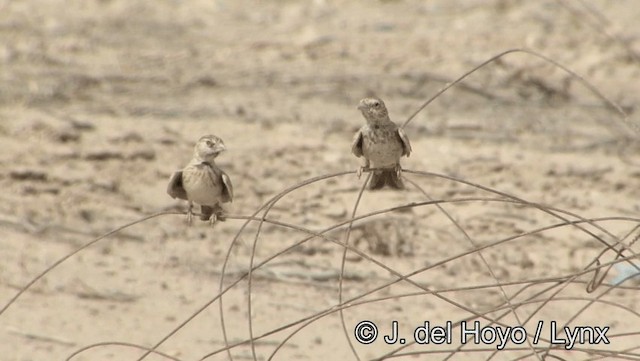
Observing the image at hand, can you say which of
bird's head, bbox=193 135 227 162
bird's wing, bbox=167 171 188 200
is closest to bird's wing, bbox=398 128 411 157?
bird's head, bbox=193 135 227 162

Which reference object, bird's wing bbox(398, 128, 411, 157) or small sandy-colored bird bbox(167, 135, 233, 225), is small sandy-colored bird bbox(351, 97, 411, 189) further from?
small sandy-colored bird bbox(167, 135, 233, 225)

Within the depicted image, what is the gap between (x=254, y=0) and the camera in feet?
39.0

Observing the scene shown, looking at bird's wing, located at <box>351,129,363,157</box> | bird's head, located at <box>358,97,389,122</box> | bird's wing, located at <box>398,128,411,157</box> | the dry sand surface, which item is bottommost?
bird's wing, located at <box>398,128,411,157</box>

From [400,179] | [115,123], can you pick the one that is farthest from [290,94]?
[400,179]

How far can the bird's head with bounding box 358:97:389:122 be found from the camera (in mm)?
4449

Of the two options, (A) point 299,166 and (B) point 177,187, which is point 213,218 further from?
(A) point 299,166

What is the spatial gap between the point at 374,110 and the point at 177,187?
75 centimetres

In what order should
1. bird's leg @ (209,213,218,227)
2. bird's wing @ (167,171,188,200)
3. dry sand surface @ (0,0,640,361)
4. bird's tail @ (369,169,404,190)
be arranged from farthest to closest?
dry sand surface @ (0,0,640,361), bird's tail @ (369,169,404,190), bird's wing @ (167,171,188,200), bird's leg @ (209,213,218,227)

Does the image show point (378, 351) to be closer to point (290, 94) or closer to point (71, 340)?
point (71, 340)

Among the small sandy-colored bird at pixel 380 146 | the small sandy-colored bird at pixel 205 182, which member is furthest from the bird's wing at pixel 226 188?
the small sandy-colored bird at pixel 380 146

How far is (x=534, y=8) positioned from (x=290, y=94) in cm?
340

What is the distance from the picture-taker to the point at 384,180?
4.44 m

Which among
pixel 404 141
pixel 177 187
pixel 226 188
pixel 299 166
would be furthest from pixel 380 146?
pixel 299 166

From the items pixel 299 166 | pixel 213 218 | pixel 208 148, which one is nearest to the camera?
pixel 213 218
